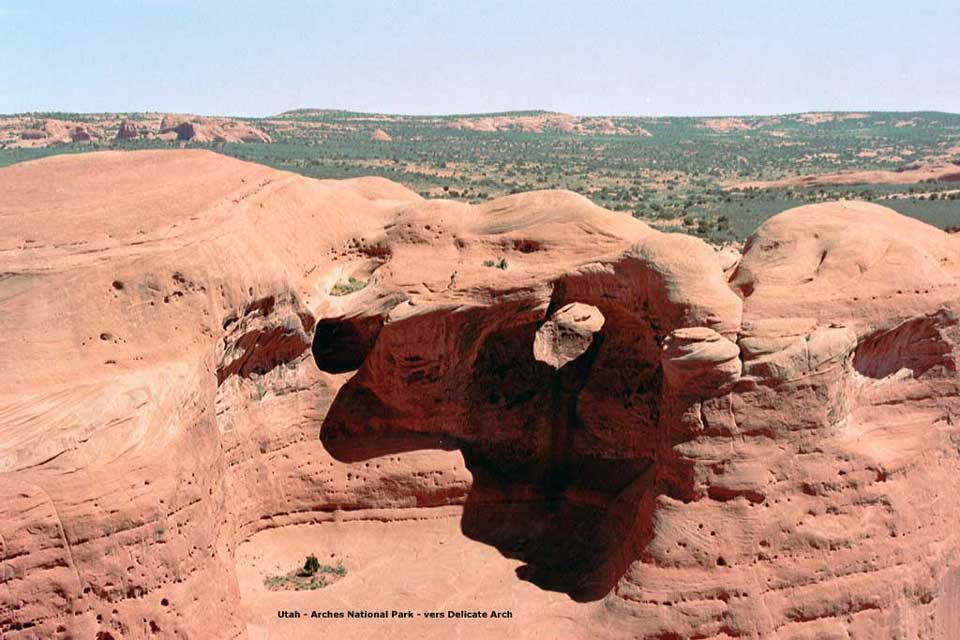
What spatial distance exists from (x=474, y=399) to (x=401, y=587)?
4.04 metres

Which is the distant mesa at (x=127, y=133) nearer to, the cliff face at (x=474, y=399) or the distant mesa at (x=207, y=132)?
the distant mesa at (x=207, y=132)

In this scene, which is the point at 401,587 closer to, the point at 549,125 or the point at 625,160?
the point at 625,160

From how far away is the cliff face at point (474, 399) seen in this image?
11711 mm

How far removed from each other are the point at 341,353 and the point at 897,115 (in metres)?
203

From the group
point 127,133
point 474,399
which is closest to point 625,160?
point 127,133

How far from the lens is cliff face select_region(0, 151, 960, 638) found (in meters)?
11.7

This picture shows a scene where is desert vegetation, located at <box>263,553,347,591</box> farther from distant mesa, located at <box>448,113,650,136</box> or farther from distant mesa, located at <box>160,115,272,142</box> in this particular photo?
distant mesa, located at <box>448,113,650,136</box>

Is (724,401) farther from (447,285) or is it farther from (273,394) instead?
(273,394)

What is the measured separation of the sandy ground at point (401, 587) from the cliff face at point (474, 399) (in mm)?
347

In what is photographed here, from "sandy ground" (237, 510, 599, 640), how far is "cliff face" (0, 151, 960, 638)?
0.35 metres

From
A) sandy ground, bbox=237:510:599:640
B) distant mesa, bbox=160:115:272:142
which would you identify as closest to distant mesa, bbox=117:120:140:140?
distant mesa, bbox=160:115:272:142

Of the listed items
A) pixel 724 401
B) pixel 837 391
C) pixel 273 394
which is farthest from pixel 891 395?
pixel 273 394

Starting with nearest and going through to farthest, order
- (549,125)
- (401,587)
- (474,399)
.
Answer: (401,587), (474,399), (549,125)

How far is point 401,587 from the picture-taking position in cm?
1524
